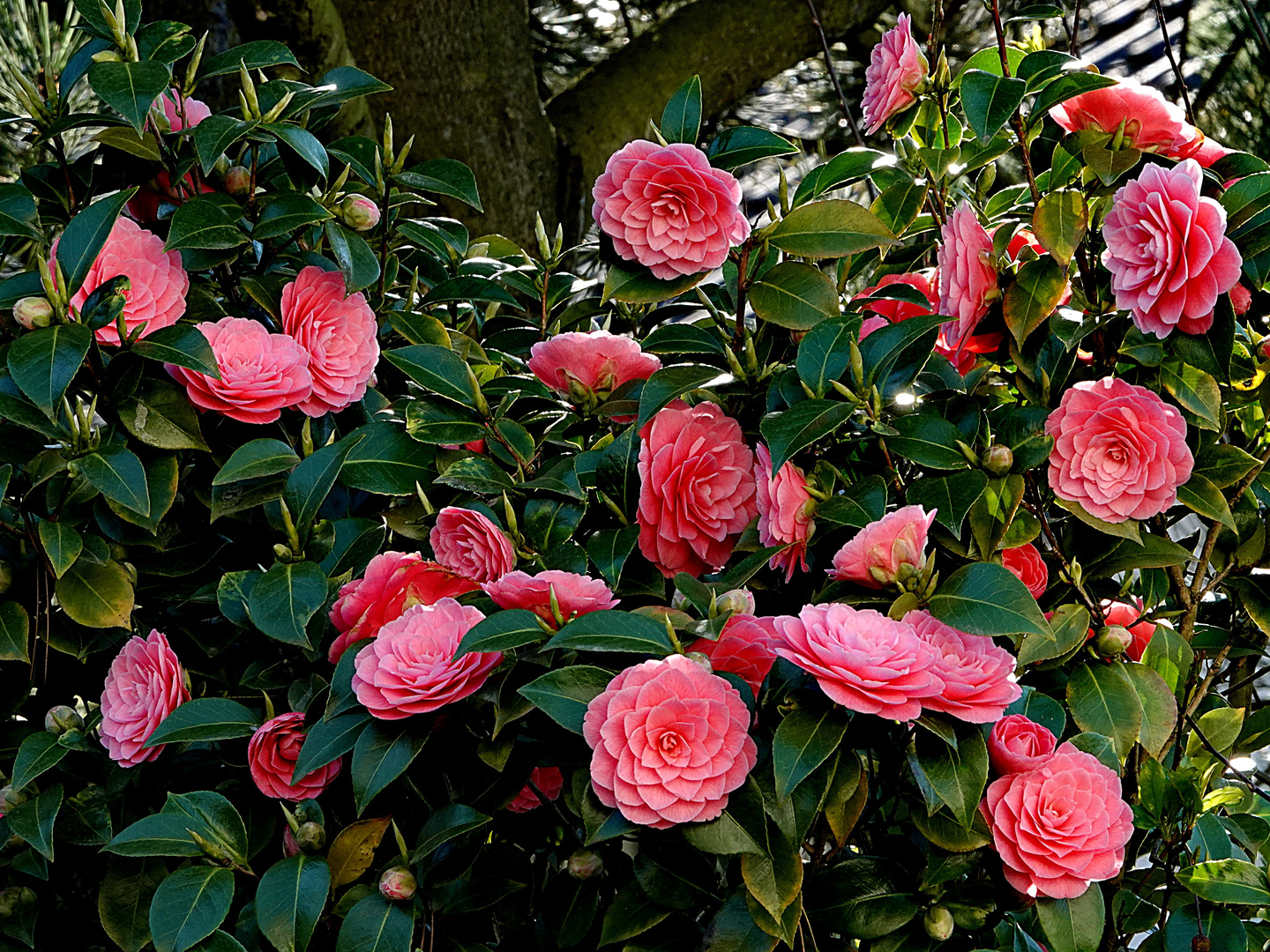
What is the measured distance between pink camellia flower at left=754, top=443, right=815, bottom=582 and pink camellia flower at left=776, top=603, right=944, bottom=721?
0.36 feet

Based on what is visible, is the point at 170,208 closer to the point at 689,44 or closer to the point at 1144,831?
the point at 1144,831

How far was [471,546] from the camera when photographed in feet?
2.82

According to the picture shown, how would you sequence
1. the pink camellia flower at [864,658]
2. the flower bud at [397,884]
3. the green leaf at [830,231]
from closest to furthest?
the pink camellia flower at [864,658] → the flower bud at [397,884] → the green leaf at [830,231]

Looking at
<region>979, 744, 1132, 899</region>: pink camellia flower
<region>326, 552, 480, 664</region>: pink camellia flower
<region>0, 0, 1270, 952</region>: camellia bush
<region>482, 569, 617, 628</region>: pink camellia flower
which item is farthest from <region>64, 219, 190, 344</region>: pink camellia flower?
<region>979, 744, 1132, 899</region>: pink camellia flower

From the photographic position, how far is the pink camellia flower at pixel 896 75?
928 mm

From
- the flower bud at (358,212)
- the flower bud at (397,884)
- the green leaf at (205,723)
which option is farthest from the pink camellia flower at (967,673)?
the flower bud at (358,212)

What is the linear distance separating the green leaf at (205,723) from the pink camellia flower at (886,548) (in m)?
0.43

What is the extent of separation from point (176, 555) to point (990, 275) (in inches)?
26.6

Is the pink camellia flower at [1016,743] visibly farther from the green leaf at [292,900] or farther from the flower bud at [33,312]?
the flower bud at [33,312]

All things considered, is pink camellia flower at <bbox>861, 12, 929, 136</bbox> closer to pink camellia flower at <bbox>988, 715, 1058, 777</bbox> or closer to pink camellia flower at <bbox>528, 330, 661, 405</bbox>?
pink camellia flower at <bbox>528, 330, 661, 405</bbox>

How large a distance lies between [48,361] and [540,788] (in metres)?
0.47

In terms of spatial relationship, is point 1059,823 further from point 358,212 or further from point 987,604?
point 358,212

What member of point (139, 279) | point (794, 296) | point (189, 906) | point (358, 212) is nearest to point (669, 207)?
point (794, 296)

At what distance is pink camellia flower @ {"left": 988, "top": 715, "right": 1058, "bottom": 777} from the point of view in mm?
759
